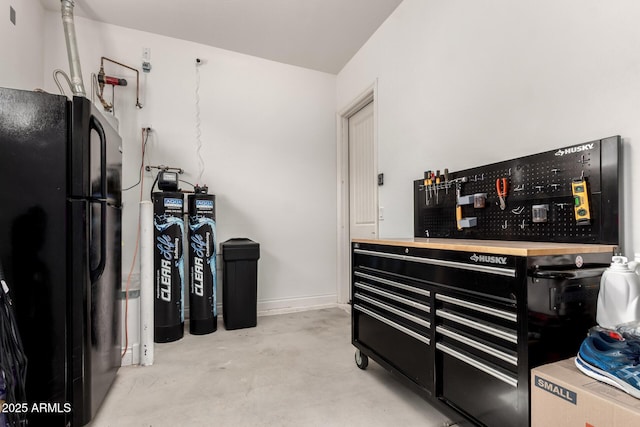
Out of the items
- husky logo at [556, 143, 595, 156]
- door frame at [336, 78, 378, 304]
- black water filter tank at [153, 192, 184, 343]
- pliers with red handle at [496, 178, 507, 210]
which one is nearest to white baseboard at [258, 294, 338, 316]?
Answer: door frame at [336, 78, 378, 304]

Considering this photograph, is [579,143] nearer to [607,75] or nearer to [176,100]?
[607,75]

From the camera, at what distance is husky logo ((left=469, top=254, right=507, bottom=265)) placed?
113cm

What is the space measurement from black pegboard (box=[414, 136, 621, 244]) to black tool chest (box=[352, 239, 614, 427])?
17 centimetres

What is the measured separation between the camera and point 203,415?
5.40 ft

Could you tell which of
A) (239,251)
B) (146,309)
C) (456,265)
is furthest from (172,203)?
(456,265)

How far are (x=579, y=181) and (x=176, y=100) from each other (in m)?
3.57

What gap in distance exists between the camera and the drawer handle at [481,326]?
1.11 meters

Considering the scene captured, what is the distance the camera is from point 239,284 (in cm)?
308

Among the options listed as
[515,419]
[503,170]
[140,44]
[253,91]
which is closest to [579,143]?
[503,170]

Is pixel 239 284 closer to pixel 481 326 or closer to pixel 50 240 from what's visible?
pixel 50 240

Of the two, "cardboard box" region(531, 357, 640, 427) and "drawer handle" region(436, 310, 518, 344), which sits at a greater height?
"drawer handle" region(436, 310, 518, 344)

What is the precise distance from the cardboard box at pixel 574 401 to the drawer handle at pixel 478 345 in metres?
0.08

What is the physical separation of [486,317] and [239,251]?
237cm

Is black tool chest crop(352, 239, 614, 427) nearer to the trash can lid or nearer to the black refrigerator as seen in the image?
the black refrigerator
